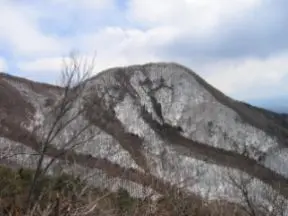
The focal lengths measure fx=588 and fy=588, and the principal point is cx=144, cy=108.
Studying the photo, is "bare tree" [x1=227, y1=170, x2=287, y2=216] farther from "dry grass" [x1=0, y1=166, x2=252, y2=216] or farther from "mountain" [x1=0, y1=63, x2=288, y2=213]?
"mountain" [x1=0, y1=63, x2=288, y2=213]

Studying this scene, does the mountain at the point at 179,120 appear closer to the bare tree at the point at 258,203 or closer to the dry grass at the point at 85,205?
the bare tree at the point at 258,203

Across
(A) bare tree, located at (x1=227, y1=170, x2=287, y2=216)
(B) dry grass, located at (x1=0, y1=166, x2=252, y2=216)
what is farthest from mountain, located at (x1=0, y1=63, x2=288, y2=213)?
(B) dry grass, located at (x1=0, y1=166, x2=252, y2=216)

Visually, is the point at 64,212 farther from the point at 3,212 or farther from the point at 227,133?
the point at 227,133

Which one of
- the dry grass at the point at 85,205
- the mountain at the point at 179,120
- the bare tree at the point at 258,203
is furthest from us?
the mountain at the point at 179,120

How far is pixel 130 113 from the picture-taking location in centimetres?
5194

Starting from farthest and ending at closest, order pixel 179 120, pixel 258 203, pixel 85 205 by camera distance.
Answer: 1. pixel 179 120
2. pixel 258 203
3. pixel 85 205

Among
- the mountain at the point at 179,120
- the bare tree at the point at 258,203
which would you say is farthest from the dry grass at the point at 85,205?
the mountain at the point at 179,120

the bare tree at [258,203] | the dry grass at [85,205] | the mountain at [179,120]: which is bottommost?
the dry grass at [85,205]

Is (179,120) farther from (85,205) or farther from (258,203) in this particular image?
(85,205)

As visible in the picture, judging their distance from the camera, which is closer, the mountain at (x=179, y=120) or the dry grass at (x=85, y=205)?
the dry grass at (x=85, y=205)

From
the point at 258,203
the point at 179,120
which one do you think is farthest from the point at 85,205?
the point at 179,120

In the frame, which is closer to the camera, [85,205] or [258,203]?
[85,205]

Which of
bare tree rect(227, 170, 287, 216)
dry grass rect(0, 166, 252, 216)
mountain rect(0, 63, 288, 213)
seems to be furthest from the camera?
mountain rect(0, 63, 288, 213)

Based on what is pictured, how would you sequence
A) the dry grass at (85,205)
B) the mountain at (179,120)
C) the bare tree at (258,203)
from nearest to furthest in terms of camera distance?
the dry grass at (85,205) → the bare tree at (258,203) → the mountain at (179,120)
